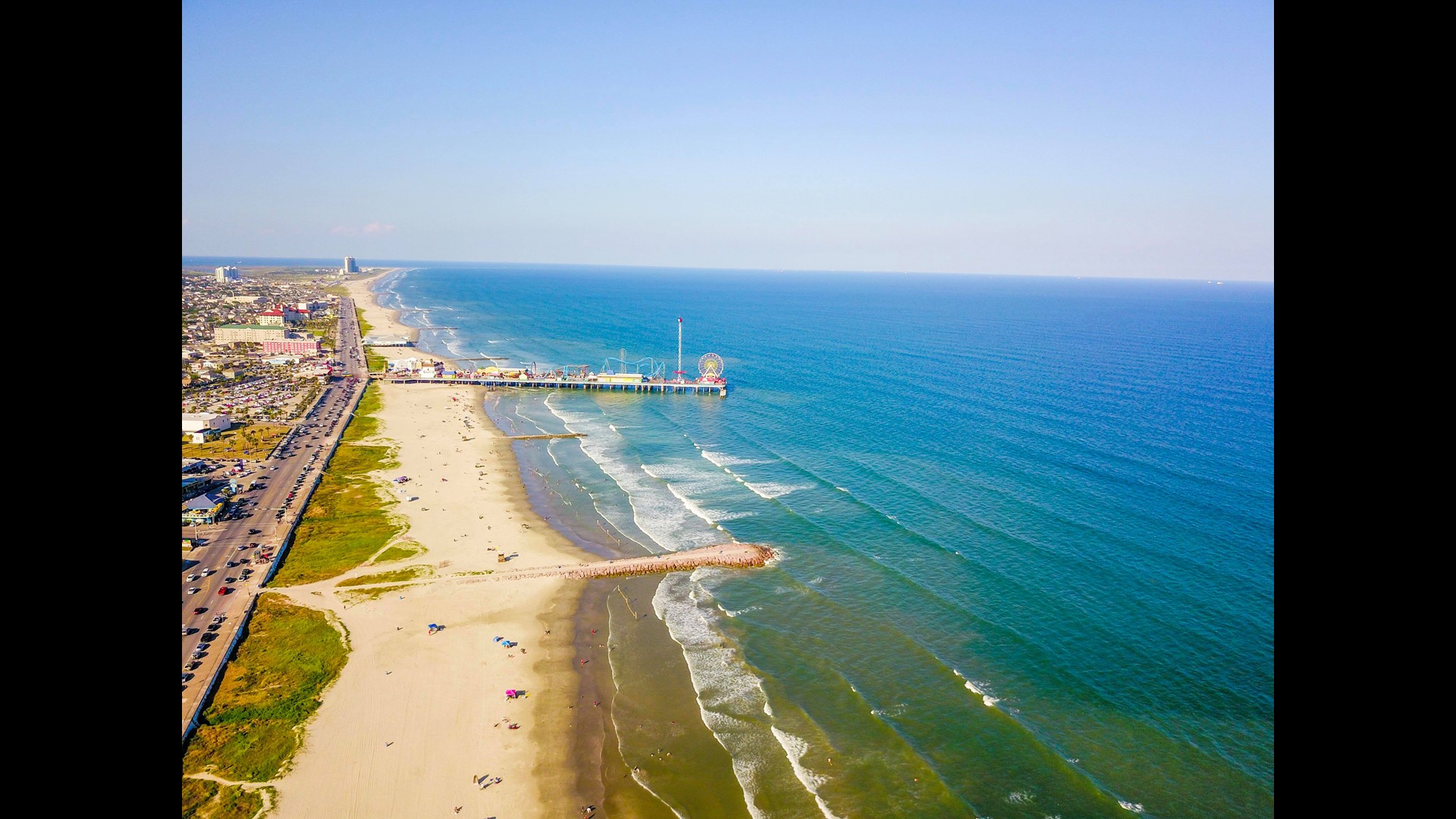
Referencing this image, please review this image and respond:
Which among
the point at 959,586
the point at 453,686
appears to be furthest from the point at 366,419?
the point at 959,586

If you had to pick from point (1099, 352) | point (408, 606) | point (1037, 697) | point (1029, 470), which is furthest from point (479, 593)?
point (1099, 352)

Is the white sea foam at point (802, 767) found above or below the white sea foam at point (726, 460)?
below

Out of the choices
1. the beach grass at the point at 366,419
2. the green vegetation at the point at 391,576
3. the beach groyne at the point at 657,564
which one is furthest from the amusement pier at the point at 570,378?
the green vegetation at the point at 391,576

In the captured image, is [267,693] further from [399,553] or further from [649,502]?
[649,502]

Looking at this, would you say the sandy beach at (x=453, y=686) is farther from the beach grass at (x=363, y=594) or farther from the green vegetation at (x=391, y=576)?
the green vegetation at (x=391, y=576)

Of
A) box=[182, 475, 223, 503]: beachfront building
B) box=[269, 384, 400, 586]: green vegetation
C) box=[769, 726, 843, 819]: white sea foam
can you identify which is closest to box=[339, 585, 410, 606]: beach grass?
box=[269, 384, 400, 586]: green vegetation
